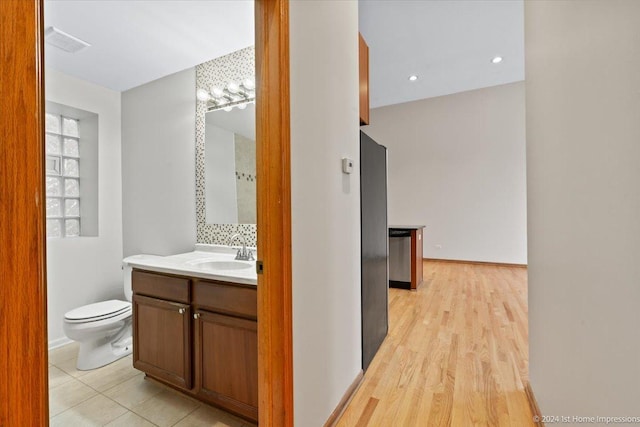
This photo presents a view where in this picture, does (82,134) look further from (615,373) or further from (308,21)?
(615,373)

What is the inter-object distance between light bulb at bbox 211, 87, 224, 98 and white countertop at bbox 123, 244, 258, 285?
135 cm

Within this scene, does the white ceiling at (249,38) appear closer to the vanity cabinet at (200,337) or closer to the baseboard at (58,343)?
the vanity cabinet at (200,337)

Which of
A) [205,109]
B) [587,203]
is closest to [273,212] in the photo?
[587,203]

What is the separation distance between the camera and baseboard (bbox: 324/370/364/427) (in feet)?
4.78

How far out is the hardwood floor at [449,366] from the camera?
154 cm

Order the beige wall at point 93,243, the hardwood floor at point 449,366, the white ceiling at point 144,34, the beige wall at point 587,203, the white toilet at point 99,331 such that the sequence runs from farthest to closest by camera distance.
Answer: the beige wall at point 93,243
the white toilet at point 99,331
the white ceiling at point 144,34
the hardwood floor at point 449,366
the beige wall at point 587,203

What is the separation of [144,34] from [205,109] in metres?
0.67

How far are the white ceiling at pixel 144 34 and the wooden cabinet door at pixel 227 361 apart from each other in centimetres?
203

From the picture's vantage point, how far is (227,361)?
1.48 metres

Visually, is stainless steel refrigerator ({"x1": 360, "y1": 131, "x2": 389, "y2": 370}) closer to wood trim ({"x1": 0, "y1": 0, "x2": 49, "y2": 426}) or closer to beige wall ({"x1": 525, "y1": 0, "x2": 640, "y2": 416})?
beige wall ({"x1": 525, "y1": 0, "x2": 640, "y2": 416})

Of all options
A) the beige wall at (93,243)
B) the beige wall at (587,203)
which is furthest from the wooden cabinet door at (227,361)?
the beige wall at (93,243)

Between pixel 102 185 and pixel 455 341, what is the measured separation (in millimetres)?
3799

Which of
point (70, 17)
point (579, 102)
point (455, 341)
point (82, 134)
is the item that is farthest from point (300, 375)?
point (82, 134)

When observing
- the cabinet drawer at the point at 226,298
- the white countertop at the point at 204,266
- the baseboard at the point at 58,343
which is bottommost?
the baseboard at the point at 58,343
